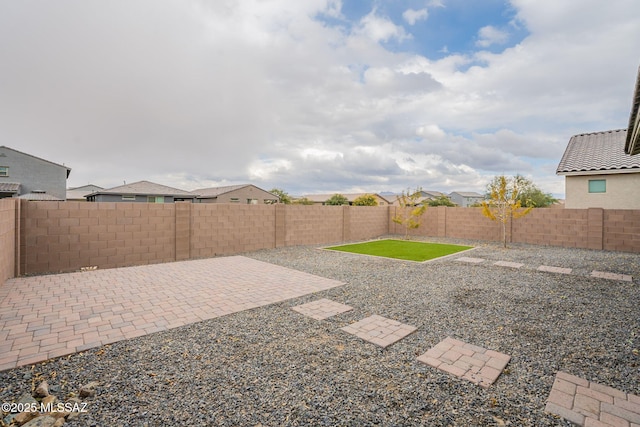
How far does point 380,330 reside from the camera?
3748 mm

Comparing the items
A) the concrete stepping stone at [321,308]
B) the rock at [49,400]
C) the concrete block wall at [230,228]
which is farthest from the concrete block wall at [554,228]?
Result: the rock at [49,400]

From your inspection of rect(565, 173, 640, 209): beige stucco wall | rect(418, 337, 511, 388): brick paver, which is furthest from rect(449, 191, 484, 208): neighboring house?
rect(418, 337, 511, 388): brick paver

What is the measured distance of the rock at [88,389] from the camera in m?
2.38

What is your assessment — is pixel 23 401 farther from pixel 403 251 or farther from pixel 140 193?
pixel 140 193

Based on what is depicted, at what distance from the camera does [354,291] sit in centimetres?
557

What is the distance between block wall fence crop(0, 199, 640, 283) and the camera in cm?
662

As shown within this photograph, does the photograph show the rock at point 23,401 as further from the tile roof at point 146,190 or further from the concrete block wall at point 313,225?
the tile roof at point 146,190

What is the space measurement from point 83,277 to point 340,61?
9.84 metres

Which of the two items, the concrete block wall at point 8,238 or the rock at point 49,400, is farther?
the concrete block wall at point 8,238

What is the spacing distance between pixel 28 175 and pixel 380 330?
37.3 metres

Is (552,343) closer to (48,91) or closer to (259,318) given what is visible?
(259,318)

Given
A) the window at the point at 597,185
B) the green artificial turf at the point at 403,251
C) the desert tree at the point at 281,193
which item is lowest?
the green artificial turf at the point at 403,251

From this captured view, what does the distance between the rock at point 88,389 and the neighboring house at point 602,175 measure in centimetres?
1830

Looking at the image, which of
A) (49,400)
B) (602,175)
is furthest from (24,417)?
(602,175)
